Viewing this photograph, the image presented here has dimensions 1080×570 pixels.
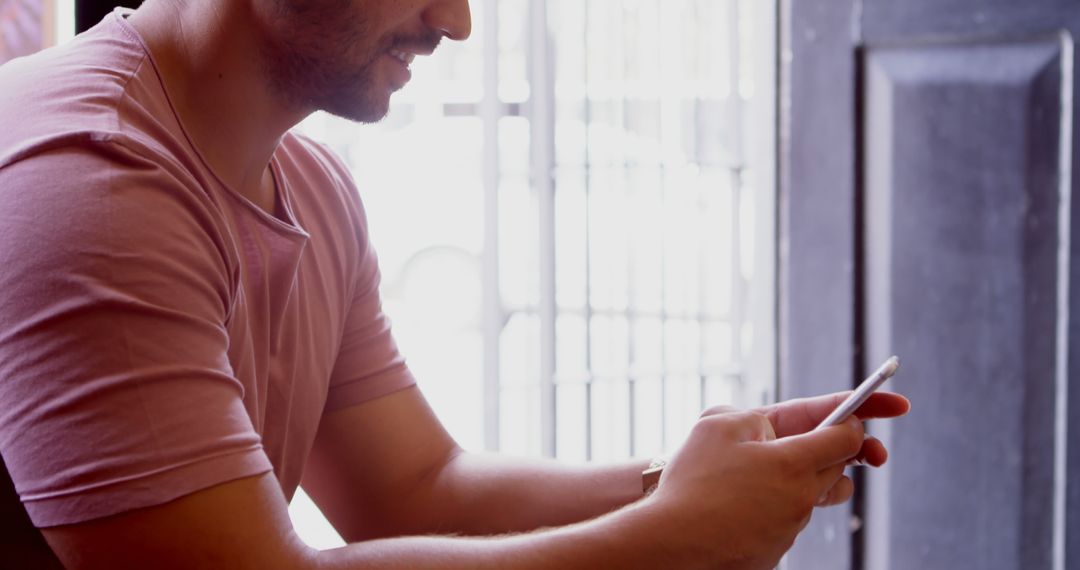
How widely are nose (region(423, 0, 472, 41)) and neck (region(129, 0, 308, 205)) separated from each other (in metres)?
0.17

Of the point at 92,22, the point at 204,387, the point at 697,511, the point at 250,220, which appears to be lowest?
the point at 697,511

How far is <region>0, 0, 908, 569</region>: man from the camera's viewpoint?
27.3 inches

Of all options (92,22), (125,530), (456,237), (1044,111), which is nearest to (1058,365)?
(1044,111)

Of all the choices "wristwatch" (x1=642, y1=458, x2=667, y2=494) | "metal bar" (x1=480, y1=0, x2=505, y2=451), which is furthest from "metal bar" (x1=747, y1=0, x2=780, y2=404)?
"wristwatch" (x1=642, y1=458, x2=667, y2=494)

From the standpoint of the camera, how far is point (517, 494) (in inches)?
44.7

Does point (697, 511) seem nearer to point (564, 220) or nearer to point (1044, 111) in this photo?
point (1044, 111)

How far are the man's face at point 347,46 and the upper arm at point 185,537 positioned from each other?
40 centimetres

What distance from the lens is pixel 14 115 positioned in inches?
30.5

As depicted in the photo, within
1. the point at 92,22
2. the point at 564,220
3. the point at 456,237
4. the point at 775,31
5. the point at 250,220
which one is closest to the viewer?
the point at 250,220

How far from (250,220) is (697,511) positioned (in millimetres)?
482

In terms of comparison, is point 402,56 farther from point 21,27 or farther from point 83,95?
point 21,27

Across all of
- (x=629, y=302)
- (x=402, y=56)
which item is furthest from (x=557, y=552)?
(x=629, y=302)

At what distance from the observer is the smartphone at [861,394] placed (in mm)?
833

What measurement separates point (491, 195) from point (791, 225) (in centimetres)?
67
